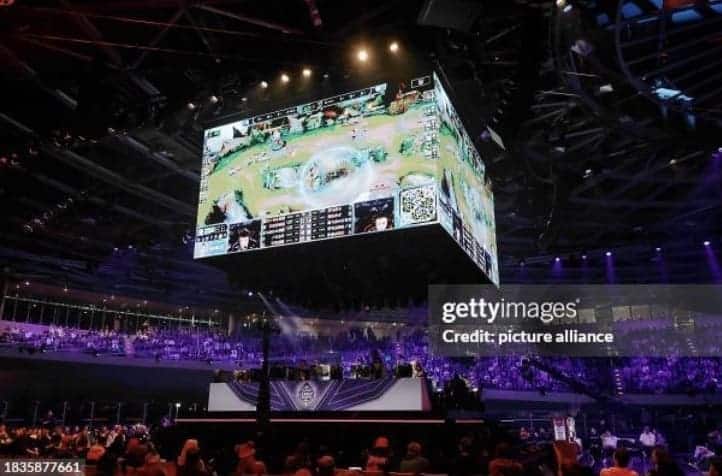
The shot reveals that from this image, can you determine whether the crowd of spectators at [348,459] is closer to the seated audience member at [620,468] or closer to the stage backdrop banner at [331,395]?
the seated audience member at [620,468]

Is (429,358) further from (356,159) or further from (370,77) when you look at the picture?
(370,77)

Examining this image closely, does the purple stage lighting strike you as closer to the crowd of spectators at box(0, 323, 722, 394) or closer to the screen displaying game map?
Answer: the crowd of spectators at box(0, 323, 722, 394)

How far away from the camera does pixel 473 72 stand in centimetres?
833

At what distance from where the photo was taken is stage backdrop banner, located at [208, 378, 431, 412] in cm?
1084

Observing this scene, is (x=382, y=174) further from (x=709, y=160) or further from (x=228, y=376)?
(x=709, y=160)

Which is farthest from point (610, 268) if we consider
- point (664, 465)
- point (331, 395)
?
point (664, 465)

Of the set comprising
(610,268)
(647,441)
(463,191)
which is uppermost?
(610,268)

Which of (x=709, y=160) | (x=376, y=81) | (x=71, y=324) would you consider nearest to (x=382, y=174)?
(x=376, y=81)

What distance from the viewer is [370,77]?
8.59 meters
